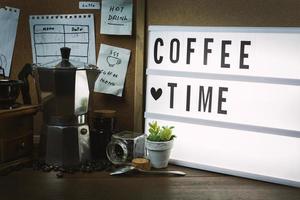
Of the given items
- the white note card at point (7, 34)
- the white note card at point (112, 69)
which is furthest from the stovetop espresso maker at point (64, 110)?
the white note card at point (7, 34)

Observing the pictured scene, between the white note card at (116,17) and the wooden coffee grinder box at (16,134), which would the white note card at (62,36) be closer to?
the white note card at (116,17)

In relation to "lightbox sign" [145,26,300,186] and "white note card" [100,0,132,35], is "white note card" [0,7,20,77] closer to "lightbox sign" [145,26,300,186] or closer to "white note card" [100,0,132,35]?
"white note card" [100,0,132,35]

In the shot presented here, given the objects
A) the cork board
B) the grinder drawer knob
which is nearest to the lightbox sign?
the cork board

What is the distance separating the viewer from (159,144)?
1.20m

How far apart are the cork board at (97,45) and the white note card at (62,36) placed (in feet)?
0.06

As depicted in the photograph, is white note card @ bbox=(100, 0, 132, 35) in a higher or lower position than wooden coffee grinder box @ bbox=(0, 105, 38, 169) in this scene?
higher

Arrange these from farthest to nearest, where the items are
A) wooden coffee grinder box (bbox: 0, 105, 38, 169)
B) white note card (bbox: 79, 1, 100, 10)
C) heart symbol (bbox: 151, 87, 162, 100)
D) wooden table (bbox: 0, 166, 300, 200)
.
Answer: white note card (bbox: 79, 1, 100, 10) → heart symbol (bbox: 151, 87, 162, 100) → wooden coffee grinder box (bbox: 0, 105, 38, 169) → wooden table (bbox: 0, 166, 300, 200)

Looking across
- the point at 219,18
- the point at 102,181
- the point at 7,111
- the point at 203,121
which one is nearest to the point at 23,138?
the point at 7,111

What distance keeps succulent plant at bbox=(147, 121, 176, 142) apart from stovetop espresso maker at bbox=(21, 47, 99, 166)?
7.9 inches

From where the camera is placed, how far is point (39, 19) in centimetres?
145

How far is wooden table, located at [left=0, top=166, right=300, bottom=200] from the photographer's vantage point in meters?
1.03

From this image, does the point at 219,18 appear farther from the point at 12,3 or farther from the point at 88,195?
the point at 12,3

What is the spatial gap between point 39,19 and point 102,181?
0.66 metres

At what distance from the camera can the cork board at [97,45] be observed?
4.47ft
